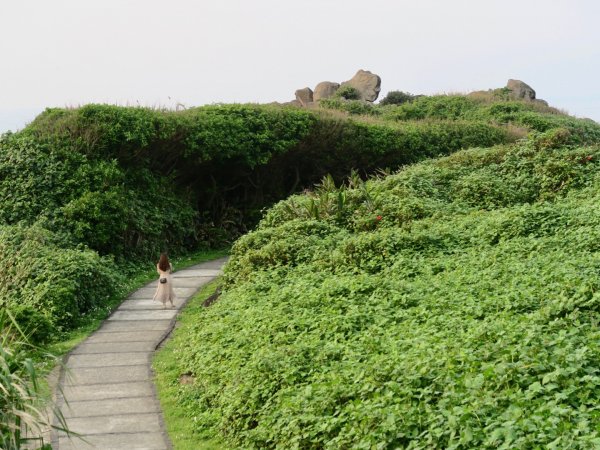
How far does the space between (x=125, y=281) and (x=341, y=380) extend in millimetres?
8921

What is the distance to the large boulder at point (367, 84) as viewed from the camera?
4350 cm

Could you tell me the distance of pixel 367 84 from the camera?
44.0 metres

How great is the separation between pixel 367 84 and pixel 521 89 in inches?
286

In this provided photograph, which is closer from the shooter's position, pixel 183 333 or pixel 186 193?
pixel 183 333

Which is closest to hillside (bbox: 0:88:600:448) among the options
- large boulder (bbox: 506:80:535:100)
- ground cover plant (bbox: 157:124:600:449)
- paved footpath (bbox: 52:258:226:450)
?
ground cover plant (bbox: 157:124:600:449)

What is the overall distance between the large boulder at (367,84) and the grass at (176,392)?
3062cm

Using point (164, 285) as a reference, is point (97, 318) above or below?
below

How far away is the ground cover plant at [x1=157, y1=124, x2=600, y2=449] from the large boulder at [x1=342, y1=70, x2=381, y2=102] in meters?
27.6

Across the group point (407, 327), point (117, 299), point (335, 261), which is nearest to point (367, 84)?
point (117, 299)

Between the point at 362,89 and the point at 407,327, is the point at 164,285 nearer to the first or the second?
the point at 407,327

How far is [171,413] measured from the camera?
30.8ft

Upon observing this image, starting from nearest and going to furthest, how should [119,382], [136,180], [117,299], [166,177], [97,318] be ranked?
[119,382]
[97,318]
[117,299]
[136,180]
[166,177]

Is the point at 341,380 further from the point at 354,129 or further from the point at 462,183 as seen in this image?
the point at 354,129

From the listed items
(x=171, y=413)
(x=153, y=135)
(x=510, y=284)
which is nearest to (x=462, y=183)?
(x=153, y=135)
